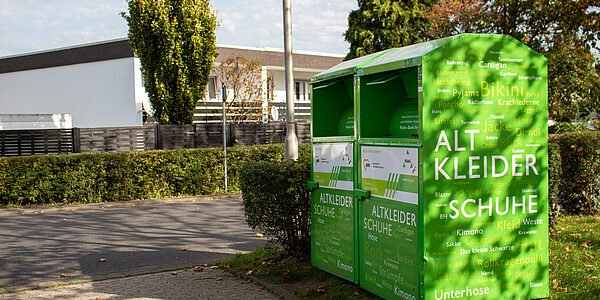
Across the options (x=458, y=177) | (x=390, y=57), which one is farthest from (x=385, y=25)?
(x=458, y=177)

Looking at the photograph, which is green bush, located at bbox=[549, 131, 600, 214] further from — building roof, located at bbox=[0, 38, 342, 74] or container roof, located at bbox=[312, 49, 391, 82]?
building roof, located at bbox=[0, 38, 342, 74]

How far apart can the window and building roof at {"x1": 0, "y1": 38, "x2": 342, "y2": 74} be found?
1.88 m

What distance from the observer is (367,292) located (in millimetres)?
5727

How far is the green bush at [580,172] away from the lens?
10430 mm

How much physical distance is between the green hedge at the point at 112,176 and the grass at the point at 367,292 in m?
8.47

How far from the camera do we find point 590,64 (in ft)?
62.5

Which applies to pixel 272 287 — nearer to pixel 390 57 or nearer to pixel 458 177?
pixel 458 177

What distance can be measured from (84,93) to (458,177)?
29.6 m

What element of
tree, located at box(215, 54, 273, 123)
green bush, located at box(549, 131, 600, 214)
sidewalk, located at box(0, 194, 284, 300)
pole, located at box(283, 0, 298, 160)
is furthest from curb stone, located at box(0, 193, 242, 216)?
green bush, located at box(549, 131, 600, 214)

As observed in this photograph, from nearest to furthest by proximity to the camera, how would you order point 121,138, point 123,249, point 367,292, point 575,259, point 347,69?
point 367,292 < point 347,69 < point 575,259 < point 123,249 < point 121,138

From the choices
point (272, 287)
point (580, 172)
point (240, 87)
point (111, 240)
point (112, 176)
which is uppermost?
point (240, 87)

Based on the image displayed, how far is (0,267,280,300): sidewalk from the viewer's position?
6.18 m

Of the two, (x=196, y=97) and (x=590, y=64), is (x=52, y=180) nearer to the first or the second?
(x=196, y=97)

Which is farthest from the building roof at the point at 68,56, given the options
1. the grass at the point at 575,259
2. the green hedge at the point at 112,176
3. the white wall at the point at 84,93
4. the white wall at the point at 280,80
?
the grass at the point at 575,259
